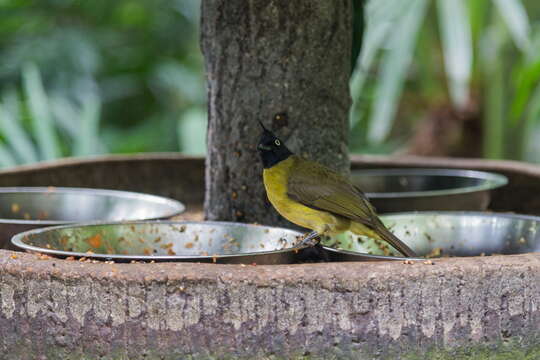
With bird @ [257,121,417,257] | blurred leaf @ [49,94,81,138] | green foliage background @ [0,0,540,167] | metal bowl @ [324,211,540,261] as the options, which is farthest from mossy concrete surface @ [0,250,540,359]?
blurred leaf @ [49,94,81,138]

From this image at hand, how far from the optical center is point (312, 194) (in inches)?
98.5

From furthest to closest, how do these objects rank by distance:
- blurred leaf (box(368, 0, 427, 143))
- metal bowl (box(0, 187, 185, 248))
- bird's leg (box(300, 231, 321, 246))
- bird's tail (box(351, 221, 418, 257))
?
blurred leaf (box(368, 0, 427, 143)) < metal bowl (box(0, 187, 185, 248)) < bird's tail (box(351, 221, 418, 257)) < bird's leg (box(300, 231, 321, 246))

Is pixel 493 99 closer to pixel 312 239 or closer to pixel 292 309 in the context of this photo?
pixel 312 239

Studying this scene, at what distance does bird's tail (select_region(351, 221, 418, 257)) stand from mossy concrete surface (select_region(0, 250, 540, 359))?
2.02 ft

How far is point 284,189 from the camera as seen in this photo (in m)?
2.47

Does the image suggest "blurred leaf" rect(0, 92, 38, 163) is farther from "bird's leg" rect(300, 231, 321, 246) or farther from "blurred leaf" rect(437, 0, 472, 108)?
"bird's leg" rect(300, 231, 321, 246)

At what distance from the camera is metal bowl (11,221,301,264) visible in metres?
2.26

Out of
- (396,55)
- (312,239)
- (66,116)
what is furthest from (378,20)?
(66,116)

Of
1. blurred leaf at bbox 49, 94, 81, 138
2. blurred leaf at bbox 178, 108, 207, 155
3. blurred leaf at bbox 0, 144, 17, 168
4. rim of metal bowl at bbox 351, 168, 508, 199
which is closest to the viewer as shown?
rim of metal bowl at bbox 351, 168, 508, 199

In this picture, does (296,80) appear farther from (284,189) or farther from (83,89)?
(83,89)

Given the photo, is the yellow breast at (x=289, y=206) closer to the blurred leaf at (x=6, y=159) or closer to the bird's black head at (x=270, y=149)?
the bird's black head at (x=270, y=149)

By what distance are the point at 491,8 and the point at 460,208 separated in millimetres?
3574

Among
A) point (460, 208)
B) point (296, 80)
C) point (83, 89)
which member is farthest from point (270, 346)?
point (83, 89)

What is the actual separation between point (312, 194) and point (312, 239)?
23cm
